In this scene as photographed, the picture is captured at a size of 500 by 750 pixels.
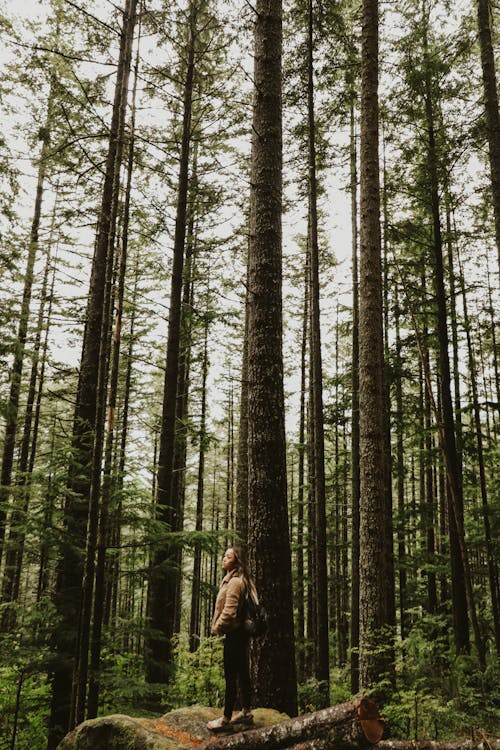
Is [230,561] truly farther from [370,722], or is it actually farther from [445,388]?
[445,388]

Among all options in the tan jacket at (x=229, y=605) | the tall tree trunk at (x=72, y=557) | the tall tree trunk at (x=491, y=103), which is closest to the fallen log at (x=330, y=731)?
the tan jacket at (x=229, y=605)

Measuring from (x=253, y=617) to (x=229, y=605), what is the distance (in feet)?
0.96

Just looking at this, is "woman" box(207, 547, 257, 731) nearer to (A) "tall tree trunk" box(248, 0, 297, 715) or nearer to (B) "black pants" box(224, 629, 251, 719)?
(B) "black pants" box(224, 629, 251, 719)

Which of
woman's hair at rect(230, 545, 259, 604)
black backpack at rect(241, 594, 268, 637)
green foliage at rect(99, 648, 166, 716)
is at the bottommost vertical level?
green foliage at rect(99, 648, 166, 716)

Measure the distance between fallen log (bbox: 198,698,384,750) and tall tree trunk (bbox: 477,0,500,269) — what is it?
9.29 meters

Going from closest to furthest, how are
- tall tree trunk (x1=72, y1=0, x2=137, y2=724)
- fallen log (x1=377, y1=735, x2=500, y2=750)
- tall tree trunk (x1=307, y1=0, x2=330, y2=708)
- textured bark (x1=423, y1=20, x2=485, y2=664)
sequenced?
fallen log (x1=377, y1=735, x2=500, y2=750), tall tree trunk (x1=72, y1=0, x2=137, y2=724), tall tree trunk (x1=307, y1=0, x2=330, y2=708), textured bark (x1=423, y1=20, x2=485, y2=664)

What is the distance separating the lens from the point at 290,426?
24.9m

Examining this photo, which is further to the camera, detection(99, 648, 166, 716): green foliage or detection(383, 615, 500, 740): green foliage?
detection(99, 648, 166, 716): green foliage

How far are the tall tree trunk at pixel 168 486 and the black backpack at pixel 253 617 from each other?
227cm

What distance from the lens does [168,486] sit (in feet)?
30.8

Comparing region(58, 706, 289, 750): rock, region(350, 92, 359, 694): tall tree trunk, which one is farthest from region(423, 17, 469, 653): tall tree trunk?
region(58, 706, 289, 750): rock

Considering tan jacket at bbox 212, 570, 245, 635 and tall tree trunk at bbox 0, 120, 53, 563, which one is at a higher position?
tall tree trunk at bbox 0, 120, 53, 563

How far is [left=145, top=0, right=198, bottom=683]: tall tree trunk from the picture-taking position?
786 cm

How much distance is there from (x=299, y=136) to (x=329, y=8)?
293 centimetres
